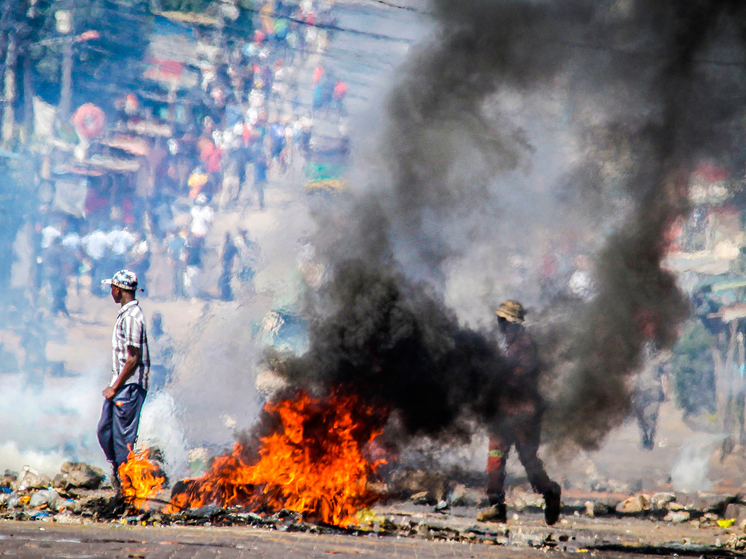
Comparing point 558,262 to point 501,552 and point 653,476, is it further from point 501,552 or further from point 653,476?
point 501,552

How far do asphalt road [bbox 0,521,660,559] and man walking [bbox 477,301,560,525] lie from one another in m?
1.05

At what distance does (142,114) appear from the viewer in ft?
55.5

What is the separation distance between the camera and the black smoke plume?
6.24 metres

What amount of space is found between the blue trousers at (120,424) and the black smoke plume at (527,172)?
139cm

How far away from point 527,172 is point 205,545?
284 inches

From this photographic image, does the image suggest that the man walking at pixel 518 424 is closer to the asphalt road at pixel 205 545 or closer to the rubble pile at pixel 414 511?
the rubble pile at pixel 414 511

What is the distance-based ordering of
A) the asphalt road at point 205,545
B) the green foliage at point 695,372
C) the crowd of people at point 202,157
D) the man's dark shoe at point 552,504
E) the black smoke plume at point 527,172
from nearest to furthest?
1. the asphalt road at point 205,545
2. the man's dark shoe at point 552,504
3. the black smoke plume at point 527,172
4. the green foliage at point 695,372
5. the crowd of people at point 202,157

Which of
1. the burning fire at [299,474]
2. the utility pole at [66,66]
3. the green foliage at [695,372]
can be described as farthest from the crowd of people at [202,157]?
the burning fire at [299,474]

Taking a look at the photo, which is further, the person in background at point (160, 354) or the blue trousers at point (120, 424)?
the person in background at point (160, 354)

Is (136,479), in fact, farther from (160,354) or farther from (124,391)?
(160,354)

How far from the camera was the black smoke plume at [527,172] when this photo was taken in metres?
6.24

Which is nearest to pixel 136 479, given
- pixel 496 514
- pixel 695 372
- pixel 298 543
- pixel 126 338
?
pixel 126 338

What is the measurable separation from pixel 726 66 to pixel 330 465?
607 centimetres

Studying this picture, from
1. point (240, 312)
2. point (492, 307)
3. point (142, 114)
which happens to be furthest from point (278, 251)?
point (142, 114)
